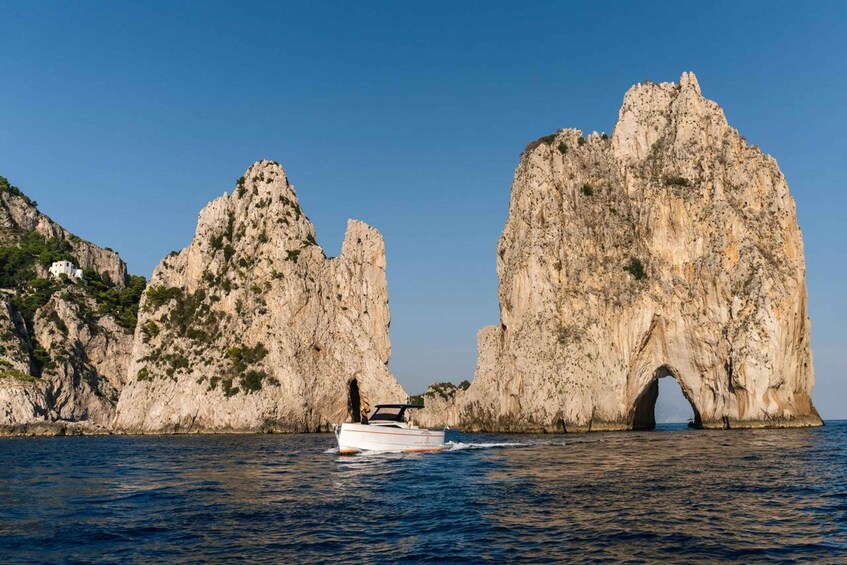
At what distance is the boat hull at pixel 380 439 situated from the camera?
167 feet

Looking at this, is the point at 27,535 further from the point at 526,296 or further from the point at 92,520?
the point at 526,296

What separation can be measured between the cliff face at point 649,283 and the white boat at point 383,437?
39.7 meters

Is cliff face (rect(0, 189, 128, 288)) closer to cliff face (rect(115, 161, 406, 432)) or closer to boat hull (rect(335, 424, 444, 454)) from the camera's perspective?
cliff face (rect(115, 161, 406, 432))

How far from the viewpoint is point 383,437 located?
5241 cm

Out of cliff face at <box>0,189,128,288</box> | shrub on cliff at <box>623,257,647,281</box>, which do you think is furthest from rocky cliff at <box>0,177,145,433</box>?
shrub on cliff at <box>623,257,647,281</box>

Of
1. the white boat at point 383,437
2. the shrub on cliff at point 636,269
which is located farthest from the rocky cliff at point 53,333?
the shrub on cliff at point 636,269

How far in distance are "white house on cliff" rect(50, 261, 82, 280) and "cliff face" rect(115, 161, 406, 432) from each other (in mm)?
40132

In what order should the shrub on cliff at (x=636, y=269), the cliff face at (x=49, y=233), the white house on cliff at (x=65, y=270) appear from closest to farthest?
the shrub on cliff at (x=636, y=269), the white house on cliff at (x=65, y=270), the cliff face at (x=49, y=233)

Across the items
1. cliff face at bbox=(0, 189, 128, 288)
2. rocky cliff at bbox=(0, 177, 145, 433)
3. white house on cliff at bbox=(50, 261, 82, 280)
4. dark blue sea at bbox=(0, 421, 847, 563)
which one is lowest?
dark blue sea at bbox=(0, 421, 847, 563)

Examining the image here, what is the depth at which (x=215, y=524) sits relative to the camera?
22203 millimetres

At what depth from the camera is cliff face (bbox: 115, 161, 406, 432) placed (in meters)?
103

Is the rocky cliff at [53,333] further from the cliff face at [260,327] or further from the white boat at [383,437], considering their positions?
the white boat at [383,437]

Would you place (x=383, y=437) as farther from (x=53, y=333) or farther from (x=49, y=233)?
(x=49, y=233)

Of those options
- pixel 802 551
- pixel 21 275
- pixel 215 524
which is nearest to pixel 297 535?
pixel 215 524
